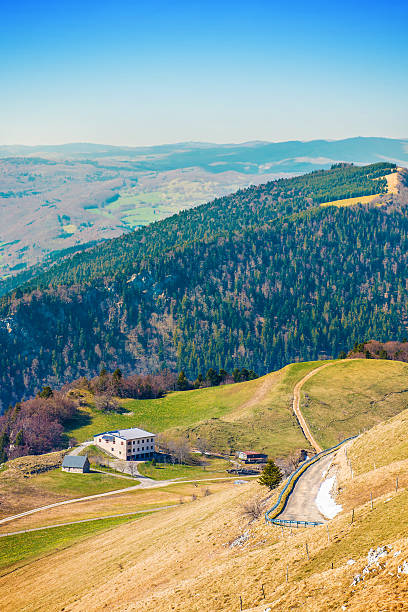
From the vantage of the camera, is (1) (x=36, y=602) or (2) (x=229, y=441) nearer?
(1) (x=36, y=602)

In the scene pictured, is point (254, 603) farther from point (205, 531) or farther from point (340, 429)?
point (340, 429)

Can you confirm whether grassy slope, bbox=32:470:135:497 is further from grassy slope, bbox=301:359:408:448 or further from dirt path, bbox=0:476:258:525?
grassy slope, bbox=301:359:408:448

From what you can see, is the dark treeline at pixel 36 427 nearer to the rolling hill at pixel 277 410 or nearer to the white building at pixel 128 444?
the rolling hill at pixel 277 410

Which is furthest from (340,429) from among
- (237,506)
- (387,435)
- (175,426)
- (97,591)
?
(97,591)

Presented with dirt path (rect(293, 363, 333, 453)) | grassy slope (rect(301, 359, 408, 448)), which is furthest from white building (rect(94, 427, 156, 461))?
grassy slope (rect(301, 359, 408, 448))

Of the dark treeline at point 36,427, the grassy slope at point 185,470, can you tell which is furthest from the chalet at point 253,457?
the dark treeline at point 36,427

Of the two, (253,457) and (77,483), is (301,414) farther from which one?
(77,483)
